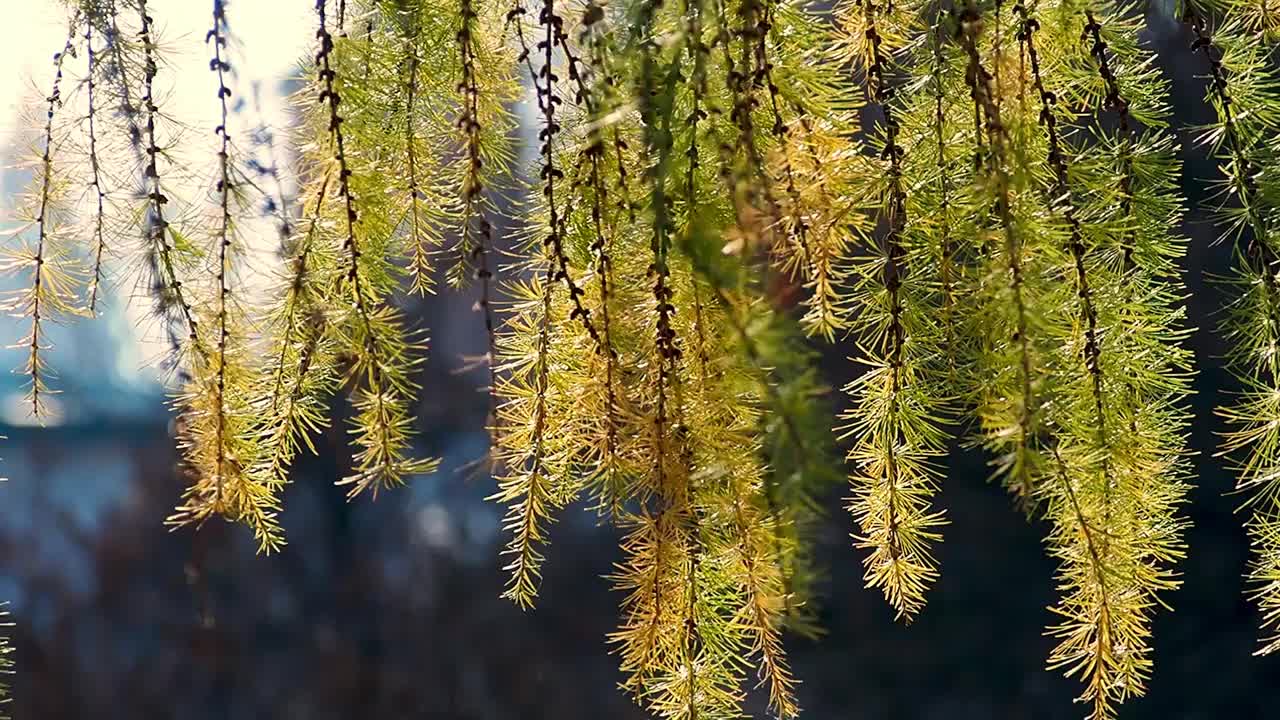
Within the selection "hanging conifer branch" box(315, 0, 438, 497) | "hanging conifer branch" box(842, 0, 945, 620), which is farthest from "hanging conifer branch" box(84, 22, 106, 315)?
"hanging conifer branch" box(842, 0, 945, 620)

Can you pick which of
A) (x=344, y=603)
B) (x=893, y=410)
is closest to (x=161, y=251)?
(x=893, y=410)

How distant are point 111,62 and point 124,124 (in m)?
0.04

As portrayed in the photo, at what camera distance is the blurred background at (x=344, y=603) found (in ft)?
12.8

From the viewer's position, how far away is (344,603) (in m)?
4.19

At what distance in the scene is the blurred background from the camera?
391 cm

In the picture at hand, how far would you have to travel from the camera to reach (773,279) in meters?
0.46

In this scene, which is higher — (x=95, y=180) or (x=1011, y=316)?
(x=95, y=180)

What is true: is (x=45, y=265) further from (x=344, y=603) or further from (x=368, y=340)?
(x=344, y=603)

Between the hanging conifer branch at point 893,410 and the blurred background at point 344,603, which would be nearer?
the hanging conifer branch at point 893,410

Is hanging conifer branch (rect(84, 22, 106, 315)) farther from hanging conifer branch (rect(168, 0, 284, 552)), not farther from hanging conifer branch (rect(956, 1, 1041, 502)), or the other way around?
hanging conifer branch (rect(956, 1, 1041, 502))

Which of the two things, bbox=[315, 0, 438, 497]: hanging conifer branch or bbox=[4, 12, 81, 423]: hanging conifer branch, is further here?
bbox=[4, 12, 81, 423]: hanging conifer branch

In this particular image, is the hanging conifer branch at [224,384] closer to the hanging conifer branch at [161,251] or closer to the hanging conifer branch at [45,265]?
the hanging conifer branch at [161,251]

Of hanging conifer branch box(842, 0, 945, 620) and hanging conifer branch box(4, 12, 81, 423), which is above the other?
hanging conifer branch box(4, 12, 81, 423)

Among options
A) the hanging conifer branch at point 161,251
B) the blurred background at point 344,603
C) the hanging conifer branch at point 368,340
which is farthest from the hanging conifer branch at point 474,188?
the blurred background at point 344,603
